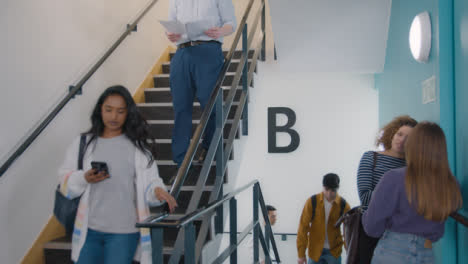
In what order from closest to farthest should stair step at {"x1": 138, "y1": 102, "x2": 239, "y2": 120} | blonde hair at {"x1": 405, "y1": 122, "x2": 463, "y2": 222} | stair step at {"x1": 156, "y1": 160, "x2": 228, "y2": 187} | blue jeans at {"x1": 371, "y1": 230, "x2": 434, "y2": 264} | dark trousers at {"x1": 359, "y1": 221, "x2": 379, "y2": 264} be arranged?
blonde hair at {"x1": 405, "y1": 122, "x2": 463, "y2": 222} < blue jeans at {"x1": 371, "y1": 230, "x2": 434, "y2": 264} < dark trousers at {"x1": 359, "y1": 221, "x2": 379, "y2": 264} < stair step at {"x1": 156, "y1": 160, "x2": 228, "y2": 187} < stair step at {"x1": 138, "y1": 102, "x2": 239, "y2": 120}

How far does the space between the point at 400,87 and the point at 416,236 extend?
2.07m

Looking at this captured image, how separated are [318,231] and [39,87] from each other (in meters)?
2.87

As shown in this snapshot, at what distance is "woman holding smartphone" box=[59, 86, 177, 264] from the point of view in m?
1.85

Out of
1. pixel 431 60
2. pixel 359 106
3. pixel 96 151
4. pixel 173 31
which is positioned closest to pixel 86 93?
pixel 173 31

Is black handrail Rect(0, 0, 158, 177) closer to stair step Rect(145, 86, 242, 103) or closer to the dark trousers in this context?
stair step Rect(145, 86, 242, 103)

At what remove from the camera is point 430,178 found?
1921 millimetres

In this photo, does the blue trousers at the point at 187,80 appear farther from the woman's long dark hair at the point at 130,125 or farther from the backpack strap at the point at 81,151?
the backpack strap at the point at 81,151

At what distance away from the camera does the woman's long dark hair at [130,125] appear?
2018 mm

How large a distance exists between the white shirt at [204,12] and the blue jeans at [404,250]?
1825mm

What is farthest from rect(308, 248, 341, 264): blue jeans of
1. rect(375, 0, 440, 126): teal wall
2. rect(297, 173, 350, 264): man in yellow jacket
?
rect(375, 0, 440, 126): teal wall

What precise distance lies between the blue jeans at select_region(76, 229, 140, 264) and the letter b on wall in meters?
4.69

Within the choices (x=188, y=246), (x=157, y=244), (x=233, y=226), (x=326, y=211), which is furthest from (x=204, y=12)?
(x=326, y=211)

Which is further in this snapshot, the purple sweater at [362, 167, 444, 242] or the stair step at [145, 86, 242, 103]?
the stair step at [145, 86, 242, 103]

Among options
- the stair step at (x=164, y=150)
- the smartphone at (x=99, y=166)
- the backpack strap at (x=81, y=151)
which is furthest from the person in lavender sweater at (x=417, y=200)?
the stair step at (x=164, y=150)
